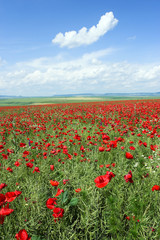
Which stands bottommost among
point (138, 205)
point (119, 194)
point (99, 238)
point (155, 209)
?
point (99, 238)

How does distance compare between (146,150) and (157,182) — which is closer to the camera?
(157,182)

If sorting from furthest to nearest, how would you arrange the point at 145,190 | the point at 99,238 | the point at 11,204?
1. the point at 145,190
2. the point at 11,204
3. the point at 99,238

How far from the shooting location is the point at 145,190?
2070mm

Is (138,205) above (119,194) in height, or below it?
above

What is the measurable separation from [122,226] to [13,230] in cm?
123

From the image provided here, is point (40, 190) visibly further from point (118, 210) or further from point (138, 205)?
point (138, 205)

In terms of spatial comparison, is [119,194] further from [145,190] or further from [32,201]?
[32,201]

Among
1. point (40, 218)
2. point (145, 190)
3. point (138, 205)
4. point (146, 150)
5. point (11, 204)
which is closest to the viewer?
point (138, 205)

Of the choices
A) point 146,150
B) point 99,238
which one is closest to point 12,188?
point 99,238

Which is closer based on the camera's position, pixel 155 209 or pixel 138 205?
pixel 138 205

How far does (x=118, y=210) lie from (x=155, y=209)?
0.48m

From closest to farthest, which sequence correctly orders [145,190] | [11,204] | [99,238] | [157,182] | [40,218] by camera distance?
1. [99,238]
2. [40,218]
3. [11,204]
4. [145,190]
5. [157,182]

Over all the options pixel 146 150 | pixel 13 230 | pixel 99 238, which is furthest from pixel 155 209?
pixel 146 150

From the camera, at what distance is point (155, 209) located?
187 centimetres
